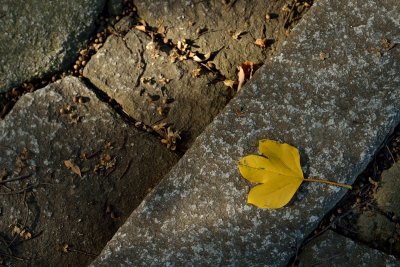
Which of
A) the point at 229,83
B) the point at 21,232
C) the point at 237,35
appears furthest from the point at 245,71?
the point at 21,232

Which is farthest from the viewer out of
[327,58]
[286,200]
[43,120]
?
[43,120]

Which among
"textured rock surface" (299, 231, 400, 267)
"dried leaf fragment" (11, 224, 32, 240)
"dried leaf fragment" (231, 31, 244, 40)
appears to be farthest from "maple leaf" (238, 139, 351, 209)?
"dried leaf fragment" (11, 224, 32, 240)

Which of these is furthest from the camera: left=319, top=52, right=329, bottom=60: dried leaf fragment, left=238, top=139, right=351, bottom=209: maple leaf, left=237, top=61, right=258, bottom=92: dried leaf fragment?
left=237, top=61, right=258, bottom=92: dried leaf fragment

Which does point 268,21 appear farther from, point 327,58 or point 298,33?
point 327,58

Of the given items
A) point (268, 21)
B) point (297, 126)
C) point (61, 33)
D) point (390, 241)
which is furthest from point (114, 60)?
point (390, 241)

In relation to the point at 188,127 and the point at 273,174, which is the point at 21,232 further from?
the point at 273,174

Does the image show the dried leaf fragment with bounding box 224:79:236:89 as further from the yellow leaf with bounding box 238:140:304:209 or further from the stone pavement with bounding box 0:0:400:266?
the yellow leaf with bounding box 238:140:304:209
